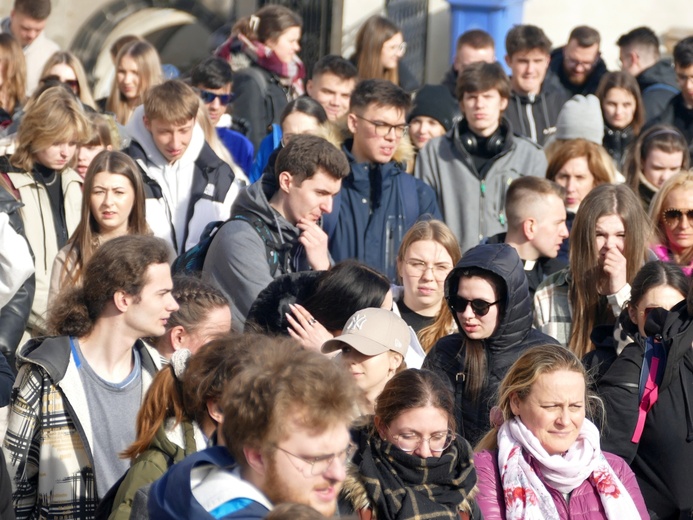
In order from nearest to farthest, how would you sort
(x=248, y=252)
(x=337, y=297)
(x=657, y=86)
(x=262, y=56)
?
(x=337, y=297) → (x=248, y=252) → (x=262, y=56) → (x=657, y=86)

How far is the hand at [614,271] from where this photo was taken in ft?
20.4

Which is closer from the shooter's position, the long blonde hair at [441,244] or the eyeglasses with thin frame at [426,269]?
the long blonde hair at [441,244]

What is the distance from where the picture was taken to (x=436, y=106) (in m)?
9.47

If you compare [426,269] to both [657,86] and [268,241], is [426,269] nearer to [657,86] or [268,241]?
[268,241]

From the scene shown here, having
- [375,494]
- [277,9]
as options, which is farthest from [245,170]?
[375,494]

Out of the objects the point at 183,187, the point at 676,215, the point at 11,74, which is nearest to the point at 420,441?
the point at 676,215

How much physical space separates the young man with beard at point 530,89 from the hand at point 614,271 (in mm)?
3627

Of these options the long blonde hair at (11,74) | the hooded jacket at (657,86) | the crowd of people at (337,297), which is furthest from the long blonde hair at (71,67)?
the hooded jacket at (657,86)

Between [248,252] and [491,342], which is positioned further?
[248,252]

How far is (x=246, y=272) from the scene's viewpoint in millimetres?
6008

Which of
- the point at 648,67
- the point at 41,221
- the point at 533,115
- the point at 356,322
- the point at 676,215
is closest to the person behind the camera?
the point at 356,322

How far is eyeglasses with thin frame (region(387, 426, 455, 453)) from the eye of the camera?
4.18 meters

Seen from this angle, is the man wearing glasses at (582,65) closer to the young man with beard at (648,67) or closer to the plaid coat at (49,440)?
the young man with beard at (648,67)

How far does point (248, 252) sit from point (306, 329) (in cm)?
99
